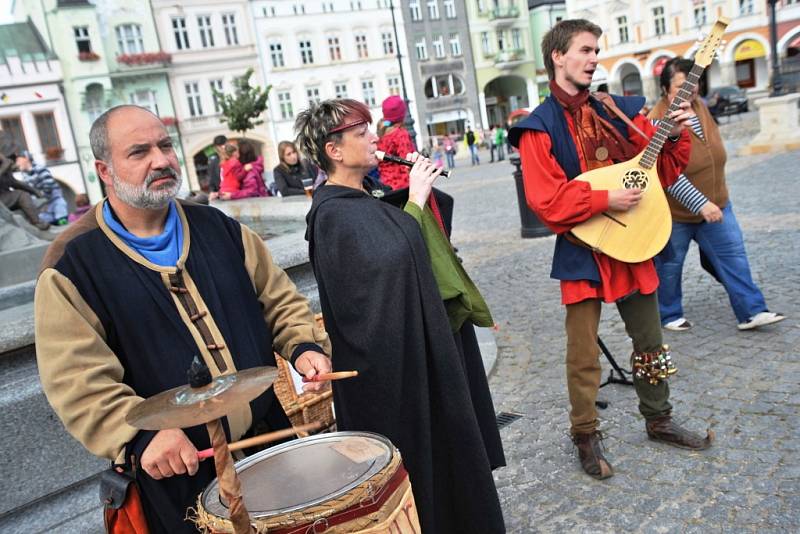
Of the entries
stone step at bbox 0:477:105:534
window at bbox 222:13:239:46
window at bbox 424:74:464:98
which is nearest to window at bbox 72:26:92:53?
window at bbox 222:13:239:46

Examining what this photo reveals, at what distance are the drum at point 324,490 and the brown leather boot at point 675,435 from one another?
2084mm

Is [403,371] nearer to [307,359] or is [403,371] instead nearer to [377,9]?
[307,359]

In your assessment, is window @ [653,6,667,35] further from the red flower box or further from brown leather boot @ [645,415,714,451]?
brown leather boot @ [645,415,714,451]

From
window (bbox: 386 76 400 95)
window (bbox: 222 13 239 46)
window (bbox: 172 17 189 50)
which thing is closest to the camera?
window (bbox: 172 17 189 50)

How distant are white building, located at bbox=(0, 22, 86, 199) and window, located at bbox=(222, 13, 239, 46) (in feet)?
31.2

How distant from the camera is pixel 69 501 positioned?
310 centimetres

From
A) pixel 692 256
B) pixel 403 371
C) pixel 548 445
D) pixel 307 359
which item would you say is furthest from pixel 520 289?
pixel 307 359

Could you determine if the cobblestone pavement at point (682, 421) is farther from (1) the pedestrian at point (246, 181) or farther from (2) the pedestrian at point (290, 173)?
(1) the pedestrian at point (246, 181)

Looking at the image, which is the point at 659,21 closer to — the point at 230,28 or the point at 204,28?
the point at 230,28

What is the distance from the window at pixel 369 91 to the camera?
146ft

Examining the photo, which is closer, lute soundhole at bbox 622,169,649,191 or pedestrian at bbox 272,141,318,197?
lute soundhole at bbox 622,169,649,191

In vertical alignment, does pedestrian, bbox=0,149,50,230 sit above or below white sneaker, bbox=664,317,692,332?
above

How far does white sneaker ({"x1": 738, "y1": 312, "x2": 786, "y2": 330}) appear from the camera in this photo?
468cm

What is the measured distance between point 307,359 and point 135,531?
0.69 meters
